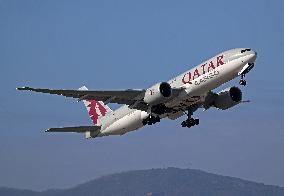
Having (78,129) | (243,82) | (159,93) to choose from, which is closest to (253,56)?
(243,82)

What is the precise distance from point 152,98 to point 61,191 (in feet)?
444

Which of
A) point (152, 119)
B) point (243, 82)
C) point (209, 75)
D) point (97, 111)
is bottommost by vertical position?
point (152, 119)

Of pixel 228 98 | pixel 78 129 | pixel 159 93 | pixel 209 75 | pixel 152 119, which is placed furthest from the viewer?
pixel 78 129

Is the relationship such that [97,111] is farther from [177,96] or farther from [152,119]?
[177,96]

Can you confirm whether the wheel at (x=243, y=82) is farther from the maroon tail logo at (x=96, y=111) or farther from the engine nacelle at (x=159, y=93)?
the maroon tail logo at (x=96, y=111)

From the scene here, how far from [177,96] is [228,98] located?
22.3 feet

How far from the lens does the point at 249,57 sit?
172 ft

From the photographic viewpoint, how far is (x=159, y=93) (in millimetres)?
53531

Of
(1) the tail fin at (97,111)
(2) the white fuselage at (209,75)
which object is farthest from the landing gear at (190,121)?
(1) the tail fin at (97,111)

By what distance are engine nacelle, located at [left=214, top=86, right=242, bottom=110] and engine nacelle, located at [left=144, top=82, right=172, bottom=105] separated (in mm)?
7328

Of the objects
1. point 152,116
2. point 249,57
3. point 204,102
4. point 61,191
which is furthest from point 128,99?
point 61,191

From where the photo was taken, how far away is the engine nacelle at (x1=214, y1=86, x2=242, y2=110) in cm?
5805

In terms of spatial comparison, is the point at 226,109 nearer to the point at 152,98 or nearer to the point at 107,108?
the point at 152,98

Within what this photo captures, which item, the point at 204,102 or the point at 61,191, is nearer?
the point at 204,102
